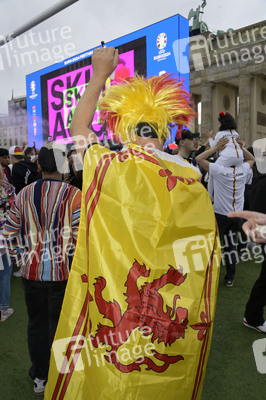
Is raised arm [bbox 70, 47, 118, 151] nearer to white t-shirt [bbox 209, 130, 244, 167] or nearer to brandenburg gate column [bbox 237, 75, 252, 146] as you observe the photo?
white t-shirt [bbox 209, 130, 244, 167]

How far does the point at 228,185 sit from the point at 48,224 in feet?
8.90

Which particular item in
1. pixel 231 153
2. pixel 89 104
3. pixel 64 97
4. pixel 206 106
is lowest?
pixel 231 153

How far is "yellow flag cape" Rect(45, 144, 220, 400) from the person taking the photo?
4.28 feet

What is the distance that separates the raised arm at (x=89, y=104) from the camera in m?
1.45

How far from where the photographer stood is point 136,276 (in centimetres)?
135

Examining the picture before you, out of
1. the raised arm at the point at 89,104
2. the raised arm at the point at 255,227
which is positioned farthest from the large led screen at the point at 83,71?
the raised arm at the point at 255,227

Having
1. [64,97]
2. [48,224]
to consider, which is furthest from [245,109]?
[48,224]

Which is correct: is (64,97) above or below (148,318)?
above

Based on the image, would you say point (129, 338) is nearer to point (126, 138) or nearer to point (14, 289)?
point (126, 138)

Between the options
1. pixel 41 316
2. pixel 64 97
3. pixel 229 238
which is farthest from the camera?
pixel 64 97

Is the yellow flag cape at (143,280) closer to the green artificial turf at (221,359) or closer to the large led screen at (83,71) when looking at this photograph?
the green artificial turf at (221,359)

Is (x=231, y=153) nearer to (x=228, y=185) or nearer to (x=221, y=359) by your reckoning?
(x=228, y=185)

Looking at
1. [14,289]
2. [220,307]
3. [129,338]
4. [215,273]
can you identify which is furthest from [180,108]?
[14,289]

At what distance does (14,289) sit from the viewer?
4.39m
